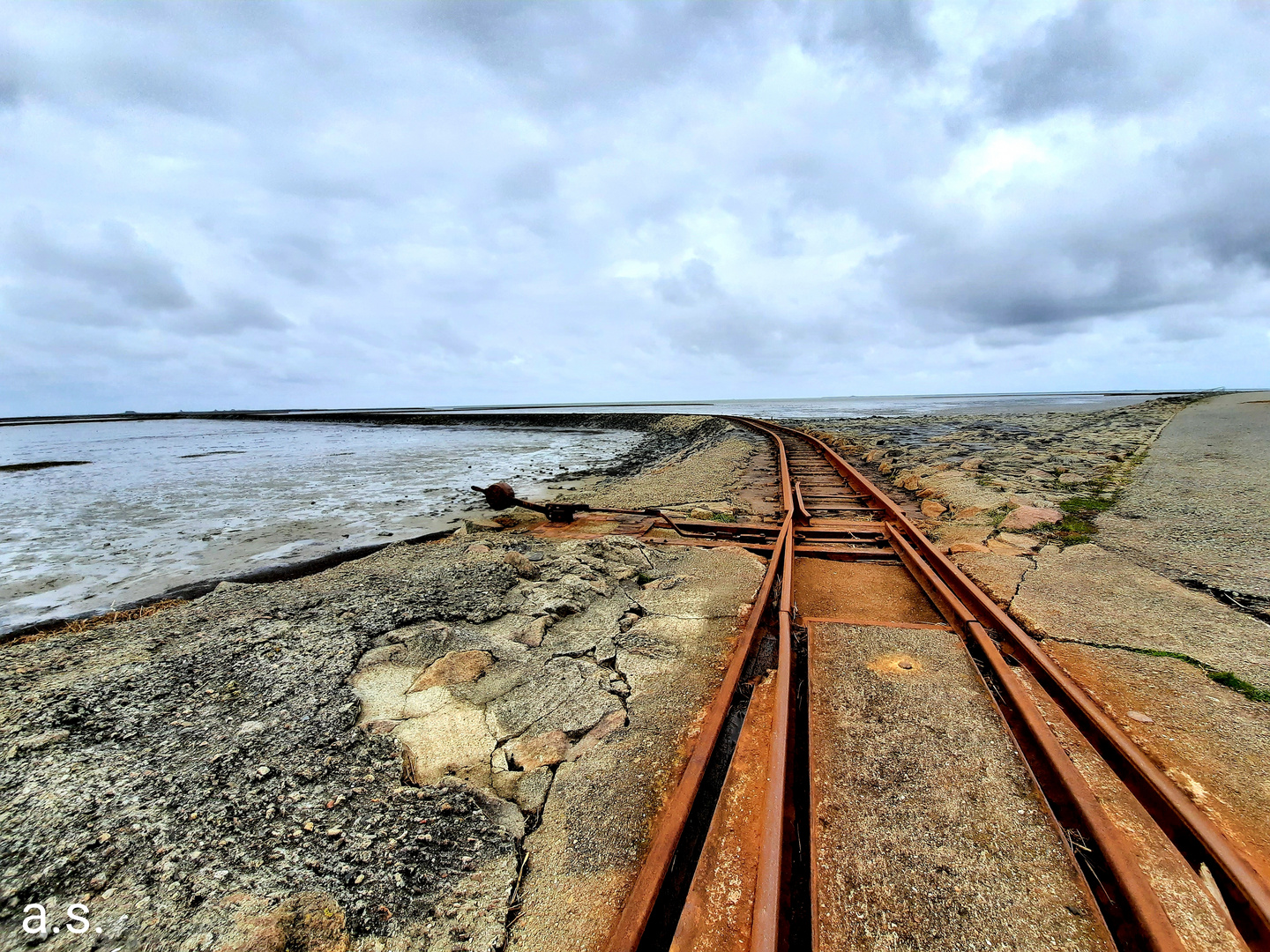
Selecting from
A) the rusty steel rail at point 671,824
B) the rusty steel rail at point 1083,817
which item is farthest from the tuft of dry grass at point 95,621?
the rusty steel rail at point 1083,817

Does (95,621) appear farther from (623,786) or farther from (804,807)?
(804,807)

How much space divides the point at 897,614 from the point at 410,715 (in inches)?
124

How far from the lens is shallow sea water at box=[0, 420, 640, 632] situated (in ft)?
21.7

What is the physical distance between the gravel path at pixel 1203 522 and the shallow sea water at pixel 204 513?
8841mm

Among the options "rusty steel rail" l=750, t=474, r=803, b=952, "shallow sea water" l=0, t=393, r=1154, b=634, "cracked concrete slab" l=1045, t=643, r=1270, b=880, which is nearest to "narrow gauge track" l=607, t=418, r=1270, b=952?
"rusty steel rail" l=750, t=474, r=803, b=952

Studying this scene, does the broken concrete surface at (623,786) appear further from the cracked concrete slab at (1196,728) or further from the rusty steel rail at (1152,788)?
the cracked concrete slab at (1196,728)

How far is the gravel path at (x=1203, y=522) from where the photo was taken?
3812 millimetres

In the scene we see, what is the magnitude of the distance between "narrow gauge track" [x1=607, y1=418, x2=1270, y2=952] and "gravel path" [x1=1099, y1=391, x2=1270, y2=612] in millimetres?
1966

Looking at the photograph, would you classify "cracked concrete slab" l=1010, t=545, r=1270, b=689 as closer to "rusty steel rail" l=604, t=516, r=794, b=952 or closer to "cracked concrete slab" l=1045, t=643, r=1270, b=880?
"cracked concrete slab" l=1045, t=643, r=1270, b=880

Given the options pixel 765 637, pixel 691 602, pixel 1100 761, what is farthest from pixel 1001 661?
pixel 691 602

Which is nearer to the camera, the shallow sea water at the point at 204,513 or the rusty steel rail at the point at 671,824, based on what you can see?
the rusty steel rail at the point at 671,824

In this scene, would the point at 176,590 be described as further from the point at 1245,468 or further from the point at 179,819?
the point at 1245,468

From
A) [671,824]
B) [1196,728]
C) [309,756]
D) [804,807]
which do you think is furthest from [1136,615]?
[309,756]

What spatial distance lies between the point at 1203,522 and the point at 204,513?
618 inches
